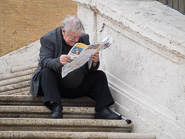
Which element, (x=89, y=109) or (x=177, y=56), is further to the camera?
(x=89, y=109)

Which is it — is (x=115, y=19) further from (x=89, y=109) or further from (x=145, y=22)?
(x=89, y=109)

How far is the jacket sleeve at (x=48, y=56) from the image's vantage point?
3.89 meters

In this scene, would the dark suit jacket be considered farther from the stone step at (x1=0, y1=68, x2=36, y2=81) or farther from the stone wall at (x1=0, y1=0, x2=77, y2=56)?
the stone wall at (x1=0, y1=0, x2=77, y2=56)

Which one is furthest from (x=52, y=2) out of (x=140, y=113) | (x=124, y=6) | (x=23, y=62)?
(x=140, y=113)

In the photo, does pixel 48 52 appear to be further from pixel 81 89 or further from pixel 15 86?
pixel 15 86

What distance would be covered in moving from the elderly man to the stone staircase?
0.10m

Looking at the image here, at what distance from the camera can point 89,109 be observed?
4094 millimetres

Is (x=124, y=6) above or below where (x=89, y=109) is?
above

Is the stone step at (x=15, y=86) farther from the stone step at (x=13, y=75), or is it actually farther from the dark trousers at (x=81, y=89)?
A: the dark trousers at (x=81, y=89)

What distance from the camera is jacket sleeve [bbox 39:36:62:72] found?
3891 mm

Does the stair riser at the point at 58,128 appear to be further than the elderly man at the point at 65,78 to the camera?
No

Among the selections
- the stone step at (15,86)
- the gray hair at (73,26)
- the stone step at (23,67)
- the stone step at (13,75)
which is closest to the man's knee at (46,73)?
the gray hair at (73,26)

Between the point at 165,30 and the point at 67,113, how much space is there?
1.17 metres

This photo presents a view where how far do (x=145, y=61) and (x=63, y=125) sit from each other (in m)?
0.95
